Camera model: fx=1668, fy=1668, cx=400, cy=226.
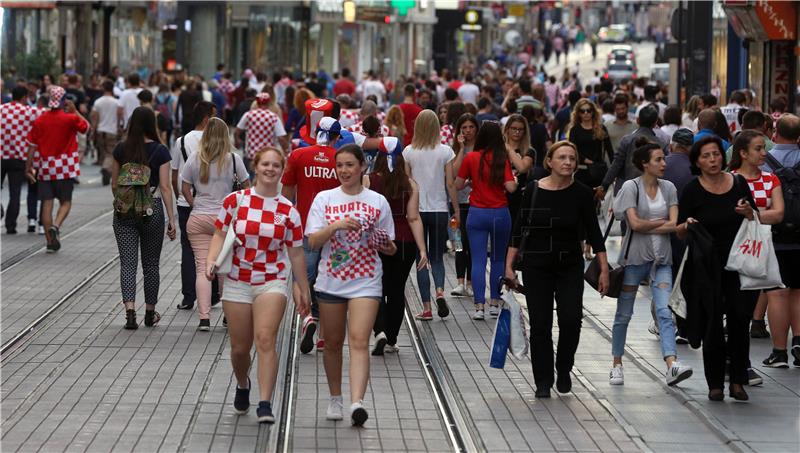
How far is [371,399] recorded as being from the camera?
10484 millimetres

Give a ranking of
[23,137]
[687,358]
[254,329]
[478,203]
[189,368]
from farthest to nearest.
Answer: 1. [23,137]
2. [478,203]
3. [687,358]
4. [189,368]
5. [254,329]

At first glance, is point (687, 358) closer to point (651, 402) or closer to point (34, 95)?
point (651, 402)

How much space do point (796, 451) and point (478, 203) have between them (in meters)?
5.23

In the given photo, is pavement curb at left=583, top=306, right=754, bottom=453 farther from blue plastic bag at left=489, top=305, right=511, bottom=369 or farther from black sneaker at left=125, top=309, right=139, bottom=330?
black sneaker at left=125, top=309, right=139, bottom=330

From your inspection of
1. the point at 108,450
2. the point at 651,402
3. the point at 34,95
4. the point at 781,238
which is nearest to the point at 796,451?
the point at 651,402

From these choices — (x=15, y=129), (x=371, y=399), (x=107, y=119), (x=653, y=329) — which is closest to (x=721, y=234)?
(x=371, y=399)

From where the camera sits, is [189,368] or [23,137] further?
[23,137]

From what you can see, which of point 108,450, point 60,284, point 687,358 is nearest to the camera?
point 108,450

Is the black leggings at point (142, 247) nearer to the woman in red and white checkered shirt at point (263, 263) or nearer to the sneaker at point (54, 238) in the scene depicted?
the woman in red and white checkered shirt at point (263, 263)

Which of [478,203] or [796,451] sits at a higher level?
[478,203]

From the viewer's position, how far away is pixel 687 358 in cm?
1234

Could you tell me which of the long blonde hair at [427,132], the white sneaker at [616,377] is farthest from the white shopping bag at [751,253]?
the long blonde hair at [427,132]

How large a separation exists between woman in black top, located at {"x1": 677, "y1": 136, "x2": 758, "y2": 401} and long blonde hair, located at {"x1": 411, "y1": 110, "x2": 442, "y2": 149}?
3.96 metres

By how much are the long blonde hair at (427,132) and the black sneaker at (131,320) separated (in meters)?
2.93
